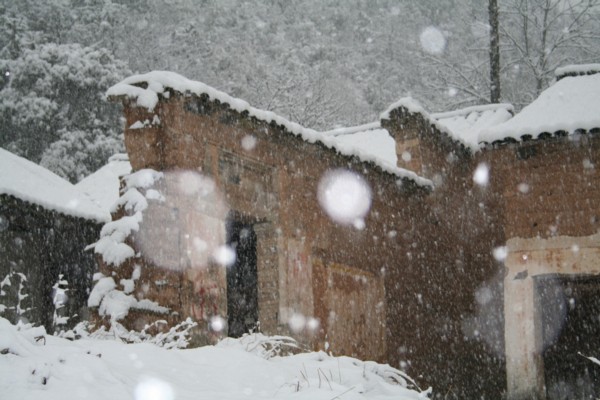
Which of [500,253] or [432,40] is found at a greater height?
[432,40]

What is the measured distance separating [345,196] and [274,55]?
18.9 metres

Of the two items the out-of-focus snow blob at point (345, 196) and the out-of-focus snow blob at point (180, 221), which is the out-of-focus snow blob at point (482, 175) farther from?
the out-of-focus snow blob at point (180, 221)

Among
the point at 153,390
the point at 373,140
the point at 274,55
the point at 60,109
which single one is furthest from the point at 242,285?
the point at 274,55

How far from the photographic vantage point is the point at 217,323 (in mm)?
6789

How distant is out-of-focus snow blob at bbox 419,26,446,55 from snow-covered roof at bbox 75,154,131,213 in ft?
52.9

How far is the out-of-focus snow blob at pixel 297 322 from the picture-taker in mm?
7665

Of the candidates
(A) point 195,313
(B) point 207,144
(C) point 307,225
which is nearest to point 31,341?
(A) point 195,313

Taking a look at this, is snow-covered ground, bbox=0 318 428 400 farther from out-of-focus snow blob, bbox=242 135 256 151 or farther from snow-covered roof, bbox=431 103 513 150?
snow-covered roof, bbox=431 103 513 150

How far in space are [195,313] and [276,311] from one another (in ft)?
4.27

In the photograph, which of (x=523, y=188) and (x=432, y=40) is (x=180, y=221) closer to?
(x=523, y=188)

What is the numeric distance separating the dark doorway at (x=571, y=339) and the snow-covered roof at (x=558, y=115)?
12.0ft

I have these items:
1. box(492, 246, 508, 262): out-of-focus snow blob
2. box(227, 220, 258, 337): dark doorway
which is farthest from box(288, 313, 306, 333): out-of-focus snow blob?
box(492, 246, 508, 262): out-of-focus snow blob

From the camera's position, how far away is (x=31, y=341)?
130 inches

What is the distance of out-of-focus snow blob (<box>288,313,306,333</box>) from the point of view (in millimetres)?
7665
